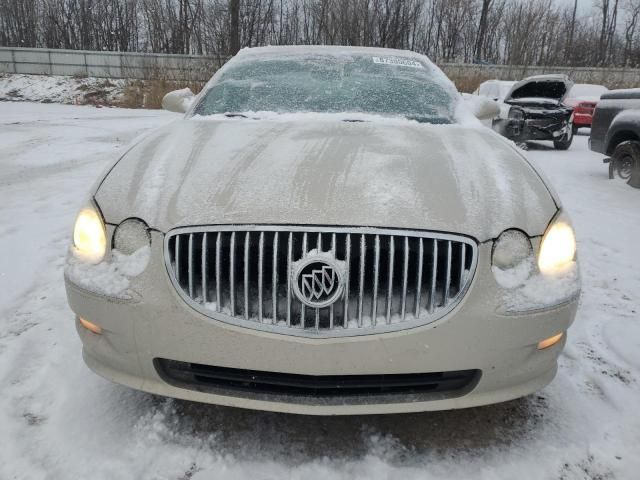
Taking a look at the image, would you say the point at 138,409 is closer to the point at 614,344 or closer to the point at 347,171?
the point at 347,171

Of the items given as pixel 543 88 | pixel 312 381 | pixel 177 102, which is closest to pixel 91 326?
pixel 312 381

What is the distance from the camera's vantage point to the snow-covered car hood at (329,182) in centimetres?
167

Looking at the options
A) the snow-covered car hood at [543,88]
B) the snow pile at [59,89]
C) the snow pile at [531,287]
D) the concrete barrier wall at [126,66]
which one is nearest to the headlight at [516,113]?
the snow-covered car hood at [543,88]

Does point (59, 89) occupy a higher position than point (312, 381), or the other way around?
point (59, 89)

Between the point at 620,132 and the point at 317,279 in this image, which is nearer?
the point at 317,279

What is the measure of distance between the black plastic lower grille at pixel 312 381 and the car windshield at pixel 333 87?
1.59 metres

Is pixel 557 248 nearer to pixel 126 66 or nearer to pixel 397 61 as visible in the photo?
pixel 397 61

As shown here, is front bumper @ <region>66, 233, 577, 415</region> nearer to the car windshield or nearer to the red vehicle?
the car windshield

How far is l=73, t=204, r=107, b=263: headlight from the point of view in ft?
5.87

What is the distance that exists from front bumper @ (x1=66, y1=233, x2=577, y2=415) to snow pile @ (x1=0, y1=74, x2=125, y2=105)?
23.8m

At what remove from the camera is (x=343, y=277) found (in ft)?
5.13

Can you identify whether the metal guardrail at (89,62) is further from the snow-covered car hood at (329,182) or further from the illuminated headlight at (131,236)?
the illuminated headlight at (131,236)

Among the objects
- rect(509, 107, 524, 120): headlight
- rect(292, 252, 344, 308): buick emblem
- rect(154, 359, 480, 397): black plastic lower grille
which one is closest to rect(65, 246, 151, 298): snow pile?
rect(154, 359, 480, 397): black plastic lower grille

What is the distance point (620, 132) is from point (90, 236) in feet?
24.3
